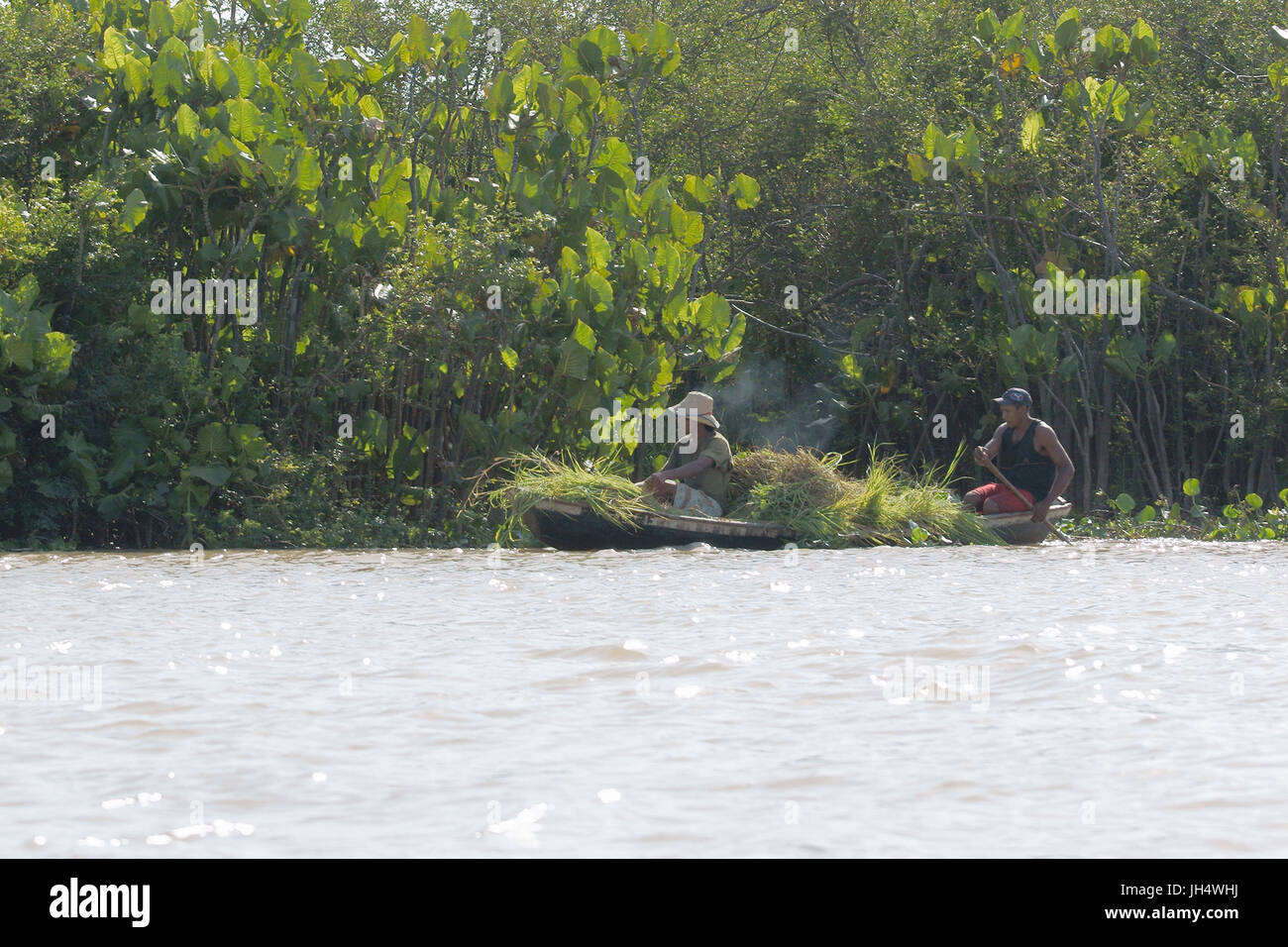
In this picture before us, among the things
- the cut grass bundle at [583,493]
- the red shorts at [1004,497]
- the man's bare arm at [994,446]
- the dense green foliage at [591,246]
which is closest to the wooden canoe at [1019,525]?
the red shorts at [1004,497]

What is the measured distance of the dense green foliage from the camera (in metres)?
14.2

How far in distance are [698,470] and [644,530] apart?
2.82ft

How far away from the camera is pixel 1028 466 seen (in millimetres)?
14219

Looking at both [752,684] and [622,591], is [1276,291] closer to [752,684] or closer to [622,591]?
[622,591]

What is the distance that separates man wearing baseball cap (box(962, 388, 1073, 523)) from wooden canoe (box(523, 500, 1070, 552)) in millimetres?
1985

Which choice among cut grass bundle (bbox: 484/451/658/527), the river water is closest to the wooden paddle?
cut grass bundle (bbox: 484/451/658/527)

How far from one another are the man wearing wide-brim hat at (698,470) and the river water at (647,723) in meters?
3.90

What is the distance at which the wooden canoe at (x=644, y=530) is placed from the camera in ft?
42.6

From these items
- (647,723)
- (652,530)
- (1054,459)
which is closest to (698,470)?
(652,530)

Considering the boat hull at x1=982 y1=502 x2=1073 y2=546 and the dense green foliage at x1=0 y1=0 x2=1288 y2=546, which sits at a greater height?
the dense green foliage at x1=0 y1=0 x2=1288 y2=546

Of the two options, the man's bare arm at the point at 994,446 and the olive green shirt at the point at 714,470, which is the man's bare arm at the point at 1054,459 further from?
the olive green shirt at the point at 714,470

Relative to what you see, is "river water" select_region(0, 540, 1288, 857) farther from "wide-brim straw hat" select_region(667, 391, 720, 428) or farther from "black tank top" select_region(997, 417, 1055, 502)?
"black tank top" select_region(997, 417, 1055, 502)
